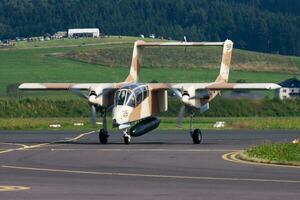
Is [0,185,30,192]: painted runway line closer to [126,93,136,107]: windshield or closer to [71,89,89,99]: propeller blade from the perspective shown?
[126,93,136,107]: windshield

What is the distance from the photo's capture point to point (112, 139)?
53.8 meters

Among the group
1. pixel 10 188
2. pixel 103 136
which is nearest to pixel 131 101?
pixel 103 136

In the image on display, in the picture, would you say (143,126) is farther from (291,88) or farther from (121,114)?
(291,88)

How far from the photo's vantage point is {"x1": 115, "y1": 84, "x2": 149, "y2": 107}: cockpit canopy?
48281 millimetres

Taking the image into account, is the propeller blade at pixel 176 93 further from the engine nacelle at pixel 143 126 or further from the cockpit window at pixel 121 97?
the cockpit window at pixel 121 97

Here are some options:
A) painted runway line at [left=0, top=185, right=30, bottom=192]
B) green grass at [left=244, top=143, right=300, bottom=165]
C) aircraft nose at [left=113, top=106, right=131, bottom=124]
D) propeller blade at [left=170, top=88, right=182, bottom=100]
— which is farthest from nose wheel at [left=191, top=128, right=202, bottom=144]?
painted runway line at [left=0, top=185, right=30, bottom=192]

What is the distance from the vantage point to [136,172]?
32.3 metres

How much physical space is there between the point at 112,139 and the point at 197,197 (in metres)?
28.6

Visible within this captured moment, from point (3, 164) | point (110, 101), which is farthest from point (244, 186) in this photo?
point (110, 101)

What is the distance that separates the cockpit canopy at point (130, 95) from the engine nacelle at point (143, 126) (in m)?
1.18

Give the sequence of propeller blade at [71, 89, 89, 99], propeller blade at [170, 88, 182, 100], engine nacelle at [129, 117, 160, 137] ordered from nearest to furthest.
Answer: propeller blade at [170, 88, 182, 100] < engine nacelle at [129, 117, 160, 137] < propeller blade at [71, 89, 89, 99]

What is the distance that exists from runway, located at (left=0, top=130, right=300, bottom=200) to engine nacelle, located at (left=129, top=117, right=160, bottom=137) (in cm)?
51

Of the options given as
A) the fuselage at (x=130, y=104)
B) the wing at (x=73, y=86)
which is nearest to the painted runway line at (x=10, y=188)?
the fuselage at (x=130, y=104)

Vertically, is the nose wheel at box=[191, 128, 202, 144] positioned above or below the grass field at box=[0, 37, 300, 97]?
below
